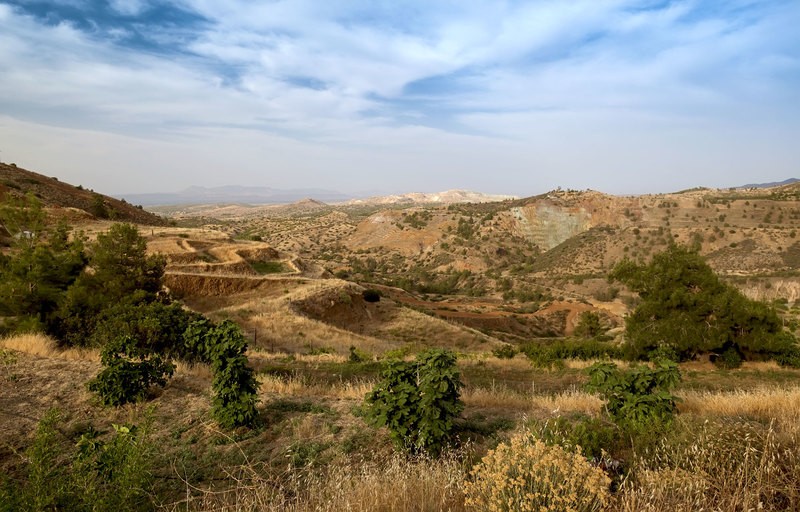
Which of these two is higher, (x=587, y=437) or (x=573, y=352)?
(x=587, y=437)

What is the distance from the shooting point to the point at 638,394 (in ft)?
21.5

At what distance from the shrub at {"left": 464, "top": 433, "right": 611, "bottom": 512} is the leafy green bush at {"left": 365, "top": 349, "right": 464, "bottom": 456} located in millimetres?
1974

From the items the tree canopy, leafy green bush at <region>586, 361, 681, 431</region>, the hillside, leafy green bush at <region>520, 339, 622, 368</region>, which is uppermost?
the hillside

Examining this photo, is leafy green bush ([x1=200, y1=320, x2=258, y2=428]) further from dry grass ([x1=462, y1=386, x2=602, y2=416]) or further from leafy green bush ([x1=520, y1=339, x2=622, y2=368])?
leafy green bush ([x1=520, y1=339, x2=622, y2=368])

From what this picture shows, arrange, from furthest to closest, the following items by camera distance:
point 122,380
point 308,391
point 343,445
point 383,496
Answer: point 308,391 < point 122,380 < point 343,445 < point 383,496

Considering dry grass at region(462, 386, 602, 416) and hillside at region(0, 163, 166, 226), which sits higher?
hillside at region(0, 163, 166, 226)

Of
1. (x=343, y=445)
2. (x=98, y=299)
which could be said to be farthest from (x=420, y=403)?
(x=98, y=299)

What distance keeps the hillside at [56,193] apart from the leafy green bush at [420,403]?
4196cm

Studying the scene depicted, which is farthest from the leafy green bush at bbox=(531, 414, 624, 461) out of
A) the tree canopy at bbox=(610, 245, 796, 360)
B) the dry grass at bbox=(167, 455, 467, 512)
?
the tree canopy at bbox=(610, 245, 796, 360)

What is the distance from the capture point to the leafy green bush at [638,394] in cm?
608

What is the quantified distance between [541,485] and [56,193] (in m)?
53.7

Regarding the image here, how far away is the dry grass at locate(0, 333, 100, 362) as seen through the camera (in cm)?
1099

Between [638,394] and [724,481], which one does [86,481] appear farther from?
[638,394]

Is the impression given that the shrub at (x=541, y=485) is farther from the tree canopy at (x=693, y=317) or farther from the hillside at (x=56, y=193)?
the hillside at (x=56, y=193)
